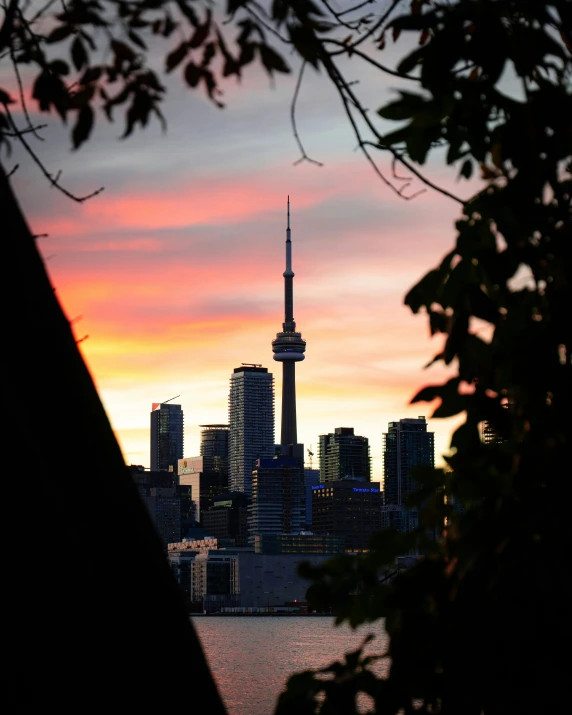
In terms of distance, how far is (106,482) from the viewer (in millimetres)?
2357

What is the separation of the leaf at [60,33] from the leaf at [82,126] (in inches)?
10.9

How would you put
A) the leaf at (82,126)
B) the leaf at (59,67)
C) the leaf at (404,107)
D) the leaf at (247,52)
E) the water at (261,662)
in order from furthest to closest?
the water at (261,662), the leaf at (59,67), the leaf at (247,52), the leaf at (82,126), the leaf at (404,107)

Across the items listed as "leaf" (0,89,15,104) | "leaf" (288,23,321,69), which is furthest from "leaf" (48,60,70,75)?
"leaf" (288,23,321,69)

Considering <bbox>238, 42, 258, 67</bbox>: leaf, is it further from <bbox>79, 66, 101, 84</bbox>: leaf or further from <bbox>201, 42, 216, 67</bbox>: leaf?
<bbox>79, 66, 101, 84</bbox>: leaf

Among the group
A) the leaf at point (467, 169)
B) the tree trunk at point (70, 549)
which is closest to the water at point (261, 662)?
the leaf at point (467, 169)

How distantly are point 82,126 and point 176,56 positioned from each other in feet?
1.35

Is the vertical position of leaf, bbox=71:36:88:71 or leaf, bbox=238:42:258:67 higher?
leaf, bbox=71:36:88:71

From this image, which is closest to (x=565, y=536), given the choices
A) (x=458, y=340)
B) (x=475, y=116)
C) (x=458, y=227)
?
(x=458, y=340)

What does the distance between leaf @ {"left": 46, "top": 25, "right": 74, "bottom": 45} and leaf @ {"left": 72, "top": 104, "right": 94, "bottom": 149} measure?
0.28m

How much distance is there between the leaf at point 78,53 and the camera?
11.3ft

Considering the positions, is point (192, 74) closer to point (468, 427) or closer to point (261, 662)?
point (468, 427)

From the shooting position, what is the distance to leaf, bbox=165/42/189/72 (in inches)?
134

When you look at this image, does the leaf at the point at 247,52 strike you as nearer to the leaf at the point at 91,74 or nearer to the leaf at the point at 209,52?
the leaf at the point at 209,52

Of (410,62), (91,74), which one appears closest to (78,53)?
(91,74)
